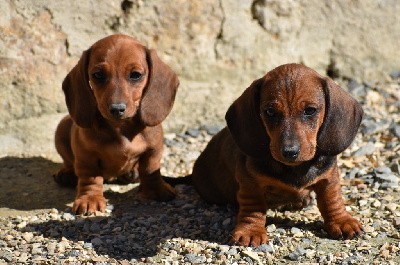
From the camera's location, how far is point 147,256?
548 cm

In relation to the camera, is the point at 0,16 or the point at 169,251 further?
the point at 0,16

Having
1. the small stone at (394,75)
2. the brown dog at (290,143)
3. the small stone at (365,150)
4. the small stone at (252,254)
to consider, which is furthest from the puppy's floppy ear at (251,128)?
the small stone at (394,75)

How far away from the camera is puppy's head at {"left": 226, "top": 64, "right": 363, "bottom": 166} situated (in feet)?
16.9

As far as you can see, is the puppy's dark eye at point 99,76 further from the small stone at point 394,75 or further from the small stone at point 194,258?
the small stone at point 394,75

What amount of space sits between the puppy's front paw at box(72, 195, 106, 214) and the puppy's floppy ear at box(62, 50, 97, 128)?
607mm

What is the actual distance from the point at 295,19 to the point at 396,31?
131 centimetres

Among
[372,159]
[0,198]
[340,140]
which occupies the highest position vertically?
[340,140]

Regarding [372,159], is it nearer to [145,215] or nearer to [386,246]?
[386,246]

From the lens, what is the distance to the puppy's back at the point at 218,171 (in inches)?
240

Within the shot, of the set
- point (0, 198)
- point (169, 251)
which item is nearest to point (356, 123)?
point (169, 251)

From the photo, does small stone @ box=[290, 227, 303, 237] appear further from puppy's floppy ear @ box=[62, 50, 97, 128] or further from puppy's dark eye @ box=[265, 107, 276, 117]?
puppy's floppy ear @ box=[62, 50, 97, 128]

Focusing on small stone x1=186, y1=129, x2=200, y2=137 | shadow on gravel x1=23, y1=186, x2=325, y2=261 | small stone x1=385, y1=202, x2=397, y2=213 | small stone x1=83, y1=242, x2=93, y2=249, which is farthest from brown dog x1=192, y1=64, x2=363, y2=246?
small stone x1=186, y1=129, x2=200, y2=137

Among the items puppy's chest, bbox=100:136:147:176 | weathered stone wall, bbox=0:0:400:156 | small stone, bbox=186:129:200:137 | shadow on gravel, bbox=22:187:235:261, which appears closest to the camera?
shadow on gravel, bbox=22:187:235:261

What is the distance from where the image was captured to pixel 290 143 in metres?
5.05
